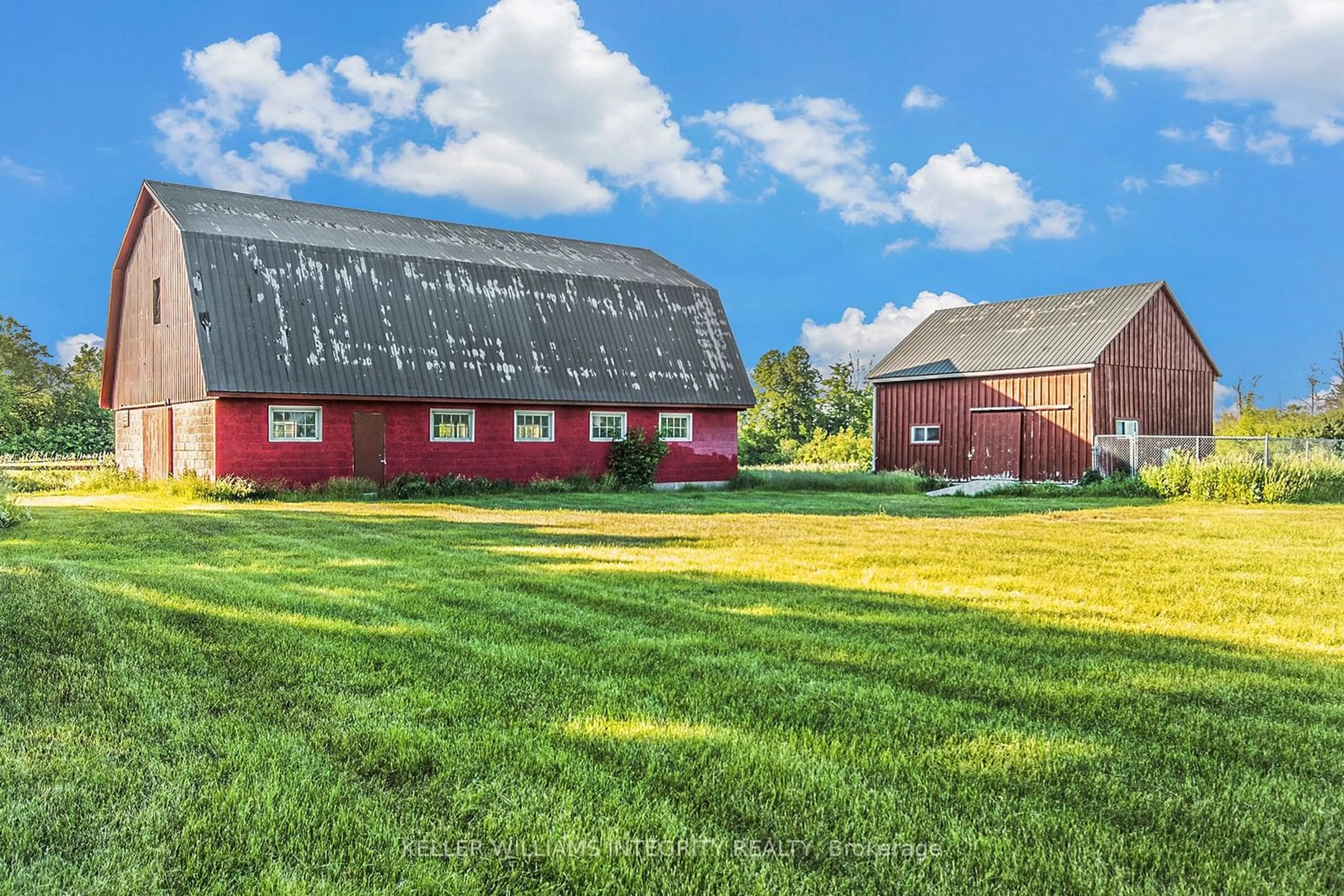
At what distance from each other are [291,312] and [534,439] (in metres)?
6.61

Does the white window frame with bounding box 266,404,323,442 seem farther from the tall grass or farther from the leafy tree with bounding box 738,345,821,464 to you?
the leafy tree with bounding box 738,345,821,464

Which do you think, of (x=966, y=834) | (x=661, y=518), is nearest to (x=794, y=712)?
(x=966, y=834)

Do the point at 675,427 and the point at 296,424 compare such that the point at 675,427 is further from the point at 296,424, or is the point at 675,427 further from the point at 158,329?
the point at 158,329

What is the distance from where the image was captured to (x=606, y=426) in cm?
2520

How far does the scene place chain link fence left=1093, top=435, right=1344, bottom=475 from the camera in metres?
21.1

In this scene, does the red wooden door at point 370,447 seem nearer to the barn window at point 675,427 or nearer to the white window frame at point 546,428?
the white window frame at point 546,428

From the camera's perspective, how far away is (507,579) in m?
8.16

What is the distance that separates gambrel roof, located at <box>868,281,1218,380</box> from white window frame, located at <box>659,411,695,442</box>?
857cm

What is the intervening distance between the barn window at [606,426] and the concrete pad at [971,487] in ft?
27.8

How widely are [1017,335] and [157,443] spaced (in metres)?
25.8

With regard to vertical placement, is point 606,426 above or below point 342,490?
above

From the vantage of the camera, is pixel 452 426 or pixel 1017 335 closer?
pixel 452 426

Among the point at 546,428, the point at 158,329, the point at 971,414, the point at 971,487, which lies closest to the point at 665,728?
the point at 546,428

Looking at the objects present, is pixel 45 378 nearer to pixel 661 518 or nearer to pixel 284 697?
pixel 661 518
